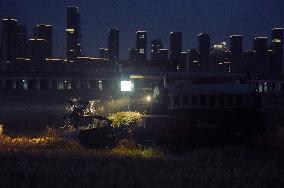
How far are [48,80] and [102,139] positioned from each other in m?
63.6

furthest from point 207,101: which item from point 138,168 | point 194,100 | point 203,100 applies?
point 138,168

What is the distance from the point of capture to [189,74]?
2519 cm

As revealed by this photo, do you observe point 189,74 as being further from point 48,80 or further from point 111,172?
point 48,80

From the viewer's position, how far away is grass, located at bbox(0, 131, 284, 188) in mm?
10570

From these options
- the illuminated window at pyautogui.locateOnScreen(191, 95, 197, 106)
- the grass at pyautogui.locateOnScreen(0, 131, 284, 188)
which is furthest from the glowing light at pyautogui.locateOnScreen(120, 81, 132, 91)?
the grass at pyautogui.locateOnScreen(0, 131, 284, 188)

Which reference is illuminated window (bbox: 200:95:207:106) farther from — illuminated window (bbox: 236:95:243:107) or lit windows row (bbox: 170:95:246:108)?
illuminated window (bbox: 236:95:243:107)

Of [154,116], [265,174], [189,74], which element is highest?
[189,74]

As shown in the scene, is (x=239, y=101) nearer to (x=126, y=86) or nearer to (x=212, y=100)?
(x=212, y=100)

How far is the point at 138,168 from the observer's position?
40.8 ft

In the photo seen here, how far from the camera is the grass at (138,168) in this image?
1057 centimetres

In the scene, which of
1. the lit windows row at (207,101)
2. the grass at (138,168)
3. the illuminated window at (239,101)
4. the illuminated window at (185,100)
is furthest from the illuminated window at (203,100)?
the grass at (138,168)

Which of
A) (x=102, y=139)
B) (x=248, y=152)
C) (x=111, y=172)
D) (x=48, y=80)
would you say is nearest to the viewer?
(x=111, y=172)

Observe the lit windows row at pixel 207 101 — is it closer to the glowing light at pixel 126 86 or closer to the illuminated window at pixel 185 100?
the illuminated window at pixel 185 100

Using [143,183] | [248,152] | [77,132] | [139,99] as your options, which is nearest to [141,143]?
[77,132]
